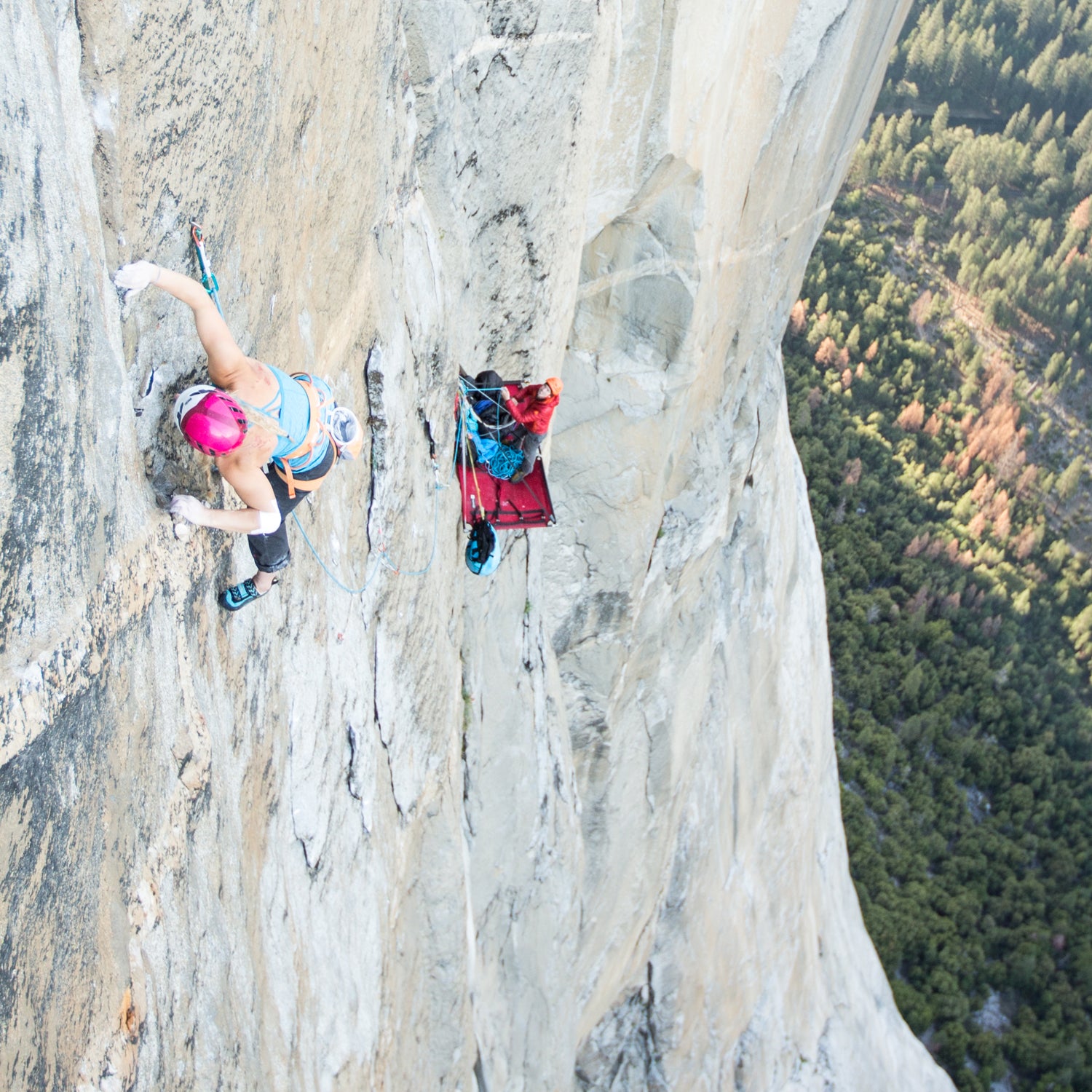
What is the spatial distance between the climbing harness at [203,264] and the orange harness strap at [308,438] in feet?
1.43

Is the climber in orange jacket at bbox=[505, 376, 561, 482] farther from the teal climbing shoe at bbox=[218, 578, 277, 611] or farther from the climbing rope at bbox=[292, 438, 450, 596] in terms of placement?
the teal climbing shoe at bbox=[218, 578, 277, 611]

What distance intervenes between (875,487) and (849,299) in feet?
26.6

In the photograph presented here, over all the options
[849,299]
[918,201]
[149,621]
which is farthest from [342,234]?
[918,201]

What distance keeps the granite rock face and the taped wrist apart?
0.16 meters

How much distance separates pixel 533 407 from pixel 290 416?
91.0 inches

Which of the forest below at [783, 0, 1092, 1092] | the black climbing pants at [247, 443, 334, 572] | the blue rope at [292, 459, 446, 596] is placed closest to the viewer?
the black climbing pants at [247, 443, 334, 572]

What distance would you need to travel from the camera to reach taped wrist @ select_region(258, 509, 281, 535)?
2.76 m

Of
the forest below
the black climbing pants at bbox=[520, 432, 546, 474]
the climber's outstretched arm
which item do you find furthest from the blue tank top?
the forest below

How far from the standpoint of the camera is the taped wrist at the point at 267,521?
2.76 m

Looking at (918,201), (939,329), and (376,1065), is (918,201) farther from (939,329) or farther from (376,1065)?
(376,1065)

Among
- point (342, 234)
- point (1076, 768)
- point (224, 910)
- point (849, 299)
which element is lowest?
point (1076, 768)

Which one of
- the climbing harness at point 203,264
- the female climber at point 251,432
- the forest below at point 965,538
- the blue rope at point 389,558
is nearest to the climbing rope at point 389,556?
the blue rope at point 389,558

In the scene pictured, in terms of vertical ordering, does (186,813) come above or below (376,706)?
above

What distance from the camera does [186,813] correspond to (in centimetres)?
258
